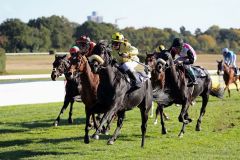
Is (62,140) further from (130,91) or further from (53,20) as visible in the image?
(53,20)

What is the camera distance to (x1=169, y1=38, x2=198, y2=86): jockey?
44.1 feet

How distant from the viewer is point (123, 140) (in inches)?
476

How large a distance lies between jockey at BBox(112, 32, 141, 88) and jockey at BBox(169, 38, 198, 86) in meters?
2.08

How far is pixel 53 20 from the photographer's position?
101188 millimetres

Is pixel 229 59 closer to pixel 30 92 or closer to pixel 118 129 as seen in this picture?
pixel 30 92

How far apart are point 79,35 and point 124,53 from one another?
286ft

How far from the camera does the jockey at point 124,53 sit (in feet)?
37.4

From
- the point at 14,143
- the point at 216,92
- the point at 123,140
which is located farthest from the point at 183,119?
the point at 216,92

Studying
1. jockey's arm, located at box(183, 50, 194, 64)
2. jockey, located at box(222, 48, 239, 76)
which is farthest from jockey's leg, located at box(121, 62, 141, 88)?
jockey, located at box(222, 48, 239, 76)

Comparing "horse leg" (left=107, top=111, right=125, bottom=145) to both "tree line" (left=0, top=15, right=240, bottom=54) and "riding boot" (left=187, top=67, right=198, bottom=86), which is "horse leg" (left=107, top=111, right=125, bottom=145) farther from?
"tree line" (left=0, top=15, right=240, bottom=54)

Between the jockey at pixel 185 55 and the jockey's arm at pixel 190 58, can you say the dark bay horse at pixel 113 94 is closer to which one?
the jockey at pixel 185 55

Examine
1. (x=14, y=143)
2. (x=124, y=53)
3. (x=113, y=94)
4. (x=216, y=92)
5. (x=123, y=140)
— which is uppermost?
(x=124, y=53)

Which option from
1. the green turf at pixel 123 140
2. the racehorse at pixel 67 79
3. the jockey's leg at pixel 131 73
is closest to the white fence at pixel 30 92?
the green turf at pixel 123 140

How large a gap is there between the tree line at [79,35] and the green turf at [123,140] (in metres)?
59.1
